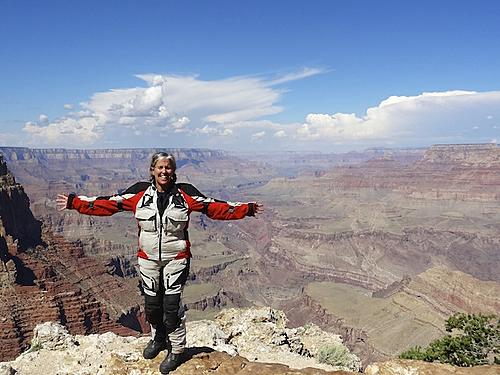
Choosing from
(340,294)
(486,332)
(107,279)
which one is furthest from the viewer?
(340,294)

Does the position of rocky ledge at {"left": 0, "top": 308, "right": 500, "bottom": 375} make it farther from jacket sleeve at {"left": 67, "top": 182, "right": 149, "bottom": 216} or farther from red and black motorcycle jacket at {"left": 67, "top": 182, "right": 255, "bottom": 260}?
jacket sleeve at {"left": 67, "top": 182, "right": 149, "bottom": 216}

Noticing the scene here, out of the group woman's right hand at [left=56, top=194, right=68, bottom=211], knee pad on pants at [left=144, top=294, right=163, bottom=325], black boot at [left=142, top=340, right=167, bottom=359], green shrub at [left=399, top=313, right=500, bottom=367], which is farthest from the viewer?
green shrub at [left=399, top=313, right=500, bottom=367]

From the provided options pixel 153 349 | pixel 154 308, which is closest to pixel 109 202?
pixel 154 308

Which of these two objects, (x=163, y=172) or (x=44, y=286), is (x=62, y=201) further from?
(x=44, y=286)

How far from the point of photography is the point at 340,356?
12875mm

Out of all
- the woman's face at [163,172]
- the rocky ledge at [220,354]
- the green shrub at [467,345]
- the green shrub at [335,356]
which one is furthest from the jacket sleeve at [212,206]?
the green shrub at [467,345]

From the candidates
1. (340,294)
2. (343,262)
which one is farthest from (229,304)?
(343,262)

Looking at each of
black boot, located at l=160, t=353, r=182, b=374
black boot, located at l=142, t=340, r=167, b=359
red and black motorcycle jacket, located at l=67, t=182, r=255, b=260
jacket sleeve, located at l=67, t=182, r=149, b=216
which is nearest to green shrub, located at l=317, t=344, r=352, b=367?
black boot, located at l=142, t=340, r=167, b=359

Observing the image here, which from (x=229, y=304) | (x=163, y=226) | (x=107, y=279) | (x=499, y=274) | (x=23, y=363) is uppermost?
(x=163, y=226)

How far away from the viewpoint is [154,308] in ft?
21.6

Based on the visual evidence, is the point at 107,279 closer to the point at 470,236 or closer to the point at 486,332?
the point at 486,332

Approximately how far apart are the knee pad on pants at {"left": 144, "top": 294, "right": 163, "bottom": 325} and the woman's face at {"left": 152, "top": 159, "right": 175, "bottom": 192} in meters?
1.84

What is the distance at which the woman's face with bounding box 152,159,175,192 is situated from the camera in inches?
244

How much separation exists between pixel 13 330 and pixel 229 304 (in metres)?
80.5
